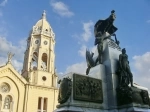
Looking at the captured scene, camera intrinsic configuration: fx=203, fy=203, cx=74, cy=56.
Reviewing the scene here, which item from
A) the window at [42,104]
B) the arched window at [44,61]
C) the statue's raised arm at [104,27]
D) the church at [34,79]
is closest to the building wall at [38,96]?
the church at [34,79]

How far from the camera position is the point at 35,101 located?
1352 inches

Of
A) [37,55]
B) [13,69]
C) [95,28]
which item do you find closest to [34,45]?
[37,55]

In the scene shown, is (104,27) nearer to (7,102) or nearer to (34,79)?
(7,102)

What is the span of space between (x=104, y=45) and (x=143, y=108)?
305cm

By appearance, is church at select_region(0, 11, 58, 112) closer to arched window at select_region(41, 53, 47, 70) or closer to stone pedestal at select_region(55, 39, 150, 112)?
arched window at select_region(41, 53, 47, 70)

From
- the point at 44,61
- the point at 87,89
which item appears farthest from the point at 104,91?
the point at 44,61

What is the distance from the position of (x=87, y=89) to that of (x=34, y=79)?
29.7 m

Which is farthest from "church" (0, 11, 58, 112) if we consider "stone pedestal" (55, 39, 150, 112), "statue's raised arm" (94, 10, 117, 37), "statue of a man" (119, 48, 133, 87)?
"statue of a man" (119, 48, 133, 87)

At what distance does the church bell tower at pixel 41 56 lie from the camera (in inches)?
1412

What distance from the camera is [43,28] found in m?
41.0

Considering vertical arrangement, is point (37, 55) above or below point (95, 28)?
above

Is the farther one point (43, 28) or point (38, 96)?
point (43, 28)

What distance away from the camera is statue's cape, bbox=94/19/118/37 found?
916cm

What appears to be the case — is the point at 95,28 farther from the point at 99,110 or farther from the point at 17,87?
the point at 17,87
